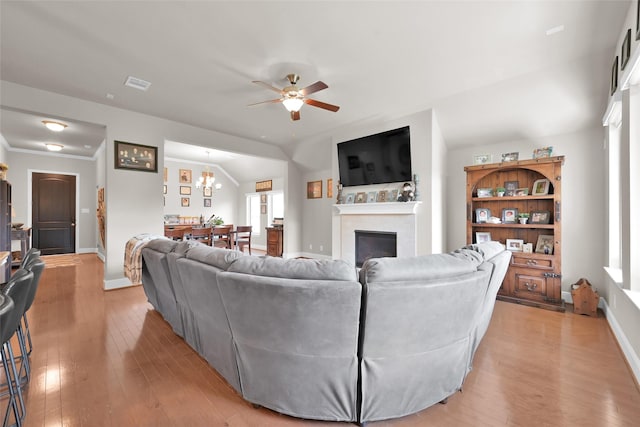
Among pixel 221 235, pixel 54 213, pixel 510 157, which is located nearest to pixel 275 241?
pixel 221 235

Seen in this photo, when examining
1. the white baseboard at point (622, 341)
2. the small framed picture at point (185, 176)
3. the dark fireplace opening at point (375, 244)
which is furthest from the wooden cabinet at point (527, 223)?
the small framed picture at point (185, 176)

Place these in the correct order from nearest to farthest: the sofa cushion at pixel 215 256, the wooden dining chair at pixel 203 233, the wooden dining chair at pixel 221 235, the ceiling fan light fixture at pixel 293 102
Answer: the sofa cushion at pixel 215 256, the ceiling fan light fixture at pixel 293 102, the wooden dining chair at pixel 203 233, the wooden dining chair at pixel 221 235

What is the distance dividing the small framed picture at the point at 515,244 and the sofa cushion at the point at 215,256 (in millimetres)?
3779

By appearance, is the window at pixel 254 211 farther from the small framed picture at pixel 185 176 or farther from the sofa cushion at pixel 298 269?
the sofa cushion at pixel 298 269

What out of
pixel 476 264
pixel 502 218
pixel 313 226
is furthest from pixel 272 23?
pixel 313 226

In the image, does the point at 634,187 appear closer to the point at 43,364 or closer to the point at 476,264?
the point at 476,264

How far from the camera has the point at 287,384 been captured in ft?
5.00

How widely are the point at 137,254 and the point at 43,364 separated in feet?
4.26

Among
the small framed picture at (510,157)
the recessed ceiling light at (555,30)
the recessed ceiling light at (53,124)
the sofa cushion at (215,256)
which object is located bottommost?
the sofa cushion at (215,256)

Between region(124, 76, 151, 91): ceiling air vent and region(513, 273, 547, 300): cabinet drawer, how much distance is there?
5.38 meters

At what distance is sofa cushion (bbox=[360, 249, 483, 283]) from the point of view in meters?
1.45

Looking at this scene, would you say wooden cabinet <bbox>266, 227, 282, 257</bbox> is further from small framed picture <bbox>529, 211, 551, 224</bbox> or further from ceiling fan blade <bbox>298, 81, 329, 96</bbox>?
small framed picture <bbox>529, 211, 551, 224</bbox>

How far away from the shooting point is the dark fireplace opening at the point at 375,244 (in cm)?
473

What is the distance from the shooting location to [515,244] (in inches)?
153
